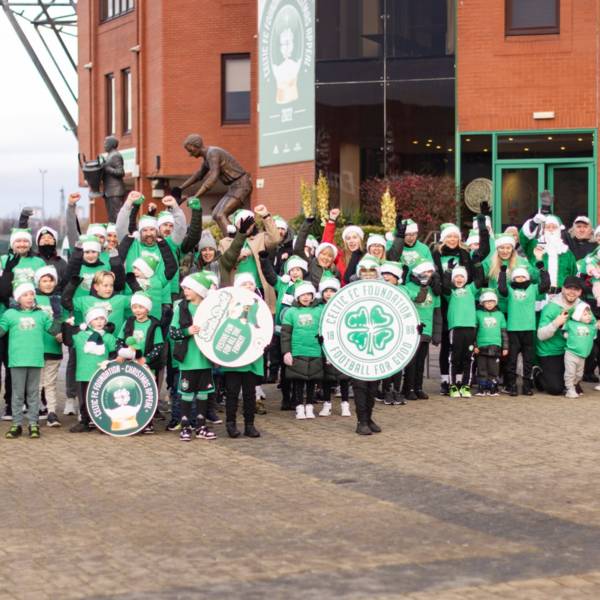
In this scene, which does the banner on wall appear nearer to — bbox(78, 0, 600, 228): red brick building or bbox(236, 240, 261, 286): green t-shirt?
bbox(78, 0, 600, 228): red brick building

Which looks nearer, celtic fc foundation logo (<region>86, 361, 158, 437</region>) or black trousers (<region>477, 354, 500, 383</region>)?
celtic fc foundation logo (<region>86, 361, 158, 437</region>)

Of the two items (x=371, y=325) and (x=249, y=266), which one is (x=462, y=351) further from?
(x=249, y=266)

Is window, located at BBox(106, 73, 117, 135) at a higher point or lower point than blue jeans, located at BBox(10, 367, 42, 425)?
higher

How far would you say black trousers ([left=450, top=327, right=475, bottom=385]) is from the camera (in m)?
15.1

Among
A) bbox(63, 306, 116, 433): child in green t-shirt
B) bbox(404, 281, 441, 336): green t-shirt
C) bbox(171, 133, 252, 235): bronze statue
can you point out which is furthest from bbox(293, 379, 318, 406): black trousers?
bbox(171, 133, 252, 235): bronze statue

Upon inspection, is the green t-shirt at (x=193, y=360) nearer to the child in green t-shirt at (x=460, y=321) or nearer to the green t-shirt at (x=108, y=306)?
the green t-shirt at (x=108, y=306)

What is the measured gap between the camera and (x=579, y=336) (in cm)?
1521

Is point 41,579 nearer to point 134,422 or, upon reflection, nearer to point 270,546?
point 270,546

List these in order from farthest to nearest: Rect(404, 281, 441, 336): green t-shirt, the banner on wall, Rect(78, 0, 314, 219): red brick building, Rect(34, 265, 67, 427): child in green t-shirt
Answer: Rect(78, 0, 314, 219): red brick building
the banner on wall
Rect(404, 281, 441, 336): green t-shirt
Rect(34, 265, 67, 427): child in green t-shirt

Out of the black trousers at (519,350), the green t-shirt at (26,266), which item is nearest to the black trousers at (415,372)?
the black trousers at (519,350)

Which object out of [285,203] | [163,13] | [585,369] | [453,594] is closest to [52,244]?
[585,369]

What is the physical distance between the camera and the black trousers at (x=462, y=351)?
49.5ft

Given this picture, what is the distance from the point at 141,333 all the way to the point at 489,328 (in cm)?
435

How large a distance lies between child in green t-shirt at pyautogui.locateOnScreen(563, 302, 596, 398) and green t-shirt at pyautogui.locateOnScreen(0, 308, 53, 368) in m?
6.07
